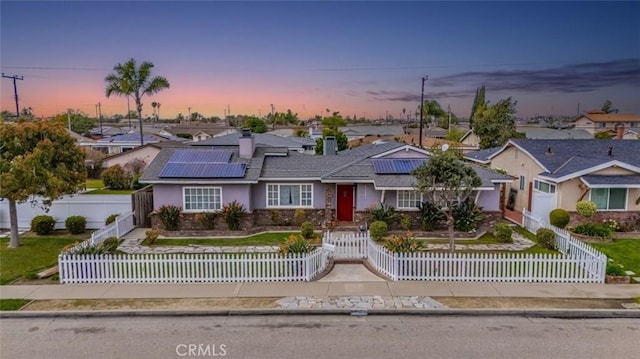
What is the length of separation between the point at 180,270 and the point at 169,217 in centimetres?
695

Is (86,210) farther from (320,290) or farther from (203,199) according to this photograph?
(320,290)

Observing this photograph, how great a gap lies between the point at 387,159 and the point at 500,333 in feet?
42.5

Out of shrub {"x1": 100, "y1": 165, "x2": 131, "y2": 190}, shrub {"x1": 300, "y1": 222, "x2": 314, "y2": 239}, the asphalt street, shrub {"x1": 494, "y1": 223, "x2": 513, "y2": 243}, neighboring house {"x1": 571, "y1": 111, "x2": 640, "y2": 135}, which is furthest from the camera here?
neighboring house {"x1": 571, "y1": 111, "x2": 640, "y2": 135}

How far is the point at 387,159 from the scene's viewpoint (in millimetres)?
21969

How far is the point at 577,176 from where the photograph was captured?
20109mm

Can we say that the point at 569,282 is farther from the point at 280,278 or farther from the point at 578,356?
the point at 280,278

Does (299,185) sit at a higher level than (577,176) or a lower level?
lower

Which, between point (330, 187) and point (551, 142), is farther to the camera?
point (551, 142)

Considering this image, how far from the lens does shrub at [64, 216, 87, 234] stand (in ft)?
64.5

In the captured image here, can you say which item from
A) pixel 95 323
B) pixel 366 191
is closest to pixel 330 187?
pixel 366 191

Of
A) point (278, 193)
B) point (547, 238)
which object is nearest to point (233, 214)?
point (278, 193)

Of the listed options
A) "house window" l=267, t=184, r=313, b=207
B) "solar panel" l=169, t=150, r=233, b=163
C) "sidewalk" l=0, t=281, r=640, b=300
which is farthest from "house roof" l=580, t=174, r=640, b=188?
"solar panel" l=169, t=150, r=233, b=163

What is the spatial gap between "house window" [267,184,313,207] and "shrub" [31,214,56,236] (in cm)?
1006

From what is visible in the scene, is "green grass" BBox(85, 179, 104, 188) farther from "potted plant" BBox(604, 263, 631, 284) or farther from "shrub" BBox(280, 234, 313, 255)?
"potted plant" BBox(604, 263, 631, 284)
